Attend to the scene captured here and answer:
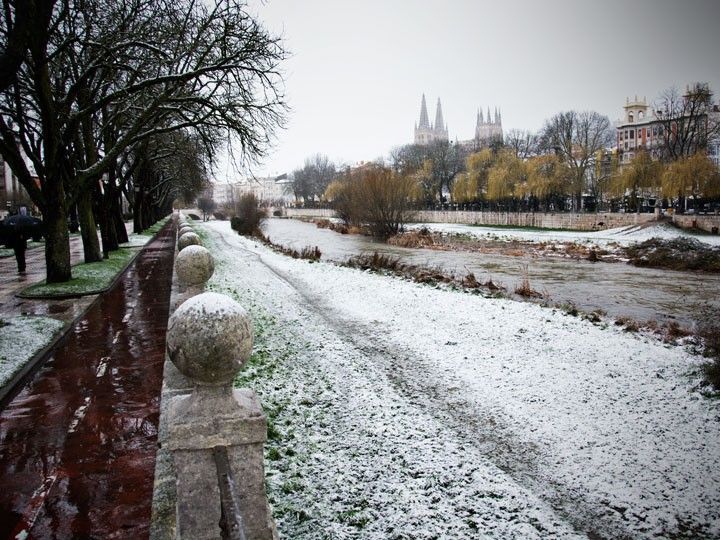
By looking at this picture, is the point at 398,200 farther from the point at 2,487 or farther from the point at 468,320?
the point at 2,487

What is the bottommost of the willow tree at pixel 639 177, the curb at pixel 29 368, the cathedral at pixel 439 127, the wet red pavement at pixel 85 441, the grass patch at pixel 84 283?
the wet red pavement at pixel 85 441

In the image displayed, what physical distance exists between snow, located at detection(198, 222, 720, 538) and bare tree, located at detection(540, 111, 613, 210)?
54224 mm

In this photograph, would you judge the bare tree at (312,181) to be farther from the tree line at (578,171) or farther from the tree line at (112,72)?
the tree line at (112,72)

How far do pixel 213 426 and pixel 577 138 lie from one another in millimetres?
72599

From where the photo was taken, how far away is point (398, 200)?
3694cm

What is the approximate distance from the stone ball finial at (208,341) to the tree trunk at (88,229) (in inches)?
699

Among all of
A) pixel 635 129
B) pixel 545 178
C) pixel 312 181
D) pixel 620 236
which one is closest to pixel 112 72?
pixel 620 236

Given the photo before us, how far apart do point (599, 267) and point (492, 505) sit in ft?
74.0

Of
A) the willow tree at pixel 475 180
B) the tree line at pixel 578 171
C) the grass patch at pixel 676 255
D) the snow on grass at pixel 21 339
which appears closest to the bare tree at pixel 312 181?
the tree line at pixel 578 171

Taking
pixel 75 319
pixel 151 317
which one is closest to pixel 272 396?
pixel 151 317

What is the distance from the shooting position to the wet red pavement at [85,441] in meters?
3.84

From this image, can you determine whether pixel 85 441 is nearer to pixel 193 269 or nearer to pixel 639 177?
pixel 193 269

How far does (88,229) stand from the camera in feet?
61.1

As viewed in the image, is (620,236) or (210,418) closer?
(210,418)
